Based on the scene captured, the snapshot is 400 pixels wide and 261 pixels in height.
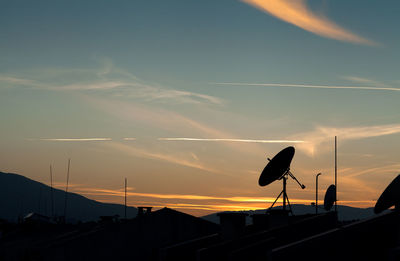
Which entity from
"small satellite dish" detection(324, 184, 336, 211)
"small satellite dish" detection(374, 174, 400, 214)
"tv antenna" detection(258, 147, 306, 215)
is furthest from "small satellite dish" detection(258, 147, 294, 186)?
"small satellite dish" detection(324, 184, 336, 211)

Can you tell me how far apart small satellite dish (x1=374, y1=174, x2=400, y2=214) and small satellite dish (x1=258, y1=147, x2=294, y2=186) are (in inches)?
525

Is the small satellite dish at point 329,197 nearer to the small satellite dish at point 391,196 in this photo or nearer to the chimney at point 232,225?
the chimney at point 232,225

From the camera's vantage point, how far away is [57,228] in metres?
64.8

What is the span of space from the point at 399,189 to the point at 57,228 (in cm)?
4371

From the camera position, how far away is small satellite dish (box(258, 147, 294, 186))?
4319 centimetres

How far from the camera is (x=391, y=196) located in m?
29.6

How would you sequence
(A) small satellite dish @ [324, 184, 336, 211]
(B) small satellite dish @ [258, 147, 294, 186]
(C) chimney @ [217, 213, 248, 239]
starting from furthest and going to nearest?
(A) small satellite dish @ [324, 184, 336, 211] → (B) small satellite dish @ [258, 147, 294, 186] → (C) chimney @ [217, 213, 248, 239]

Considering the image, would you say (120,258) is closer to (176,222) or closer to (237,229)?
(176,222)

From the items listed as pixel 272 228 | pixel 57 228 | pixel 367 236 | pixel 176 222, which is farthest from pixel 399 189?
pixel 57 228

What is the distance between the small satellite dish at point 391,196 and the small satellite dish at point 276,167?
43.8 feet

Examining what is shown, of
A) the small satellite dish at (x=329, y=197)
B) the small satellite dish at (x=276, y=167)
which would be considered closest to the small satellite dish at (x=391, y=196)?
the small satellite dish at (x=276, y=167)

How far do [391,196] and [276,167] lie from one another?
14.6m

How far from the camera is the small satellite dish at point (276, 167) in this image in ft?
142

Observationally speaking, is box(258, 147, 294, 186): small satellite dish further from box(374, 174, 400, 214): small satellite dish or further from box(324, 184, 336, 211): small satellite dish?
box(324, 184, 336, 211): small satellite dish
